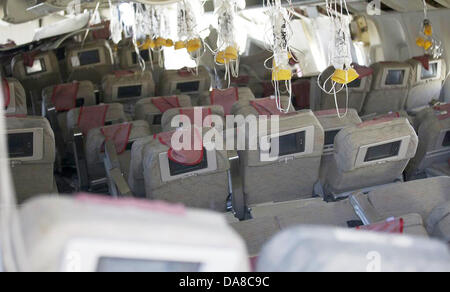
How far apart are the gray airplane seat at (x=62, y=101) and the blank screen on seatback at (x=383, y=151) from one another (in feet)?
13.2

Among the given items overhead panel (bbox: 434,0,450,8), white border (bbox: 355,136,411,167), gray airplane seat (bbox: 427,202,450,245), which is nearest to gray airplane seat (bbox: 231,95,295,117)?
white border (bbox: 355,136,411,167)

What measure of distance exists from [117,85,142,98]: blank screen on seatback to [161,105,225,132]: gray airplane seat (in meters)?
1.98

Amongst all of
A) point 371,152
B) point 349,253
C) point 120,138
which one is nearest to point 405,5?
point 371,152

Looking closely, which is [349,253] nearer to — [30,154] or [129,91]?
[30,154]

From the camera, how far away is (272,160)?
377 centimetres

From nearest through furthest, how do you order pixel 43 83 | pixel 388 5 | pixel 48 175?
pixel 48 175 → pixel 388 5 → pixel 43 83

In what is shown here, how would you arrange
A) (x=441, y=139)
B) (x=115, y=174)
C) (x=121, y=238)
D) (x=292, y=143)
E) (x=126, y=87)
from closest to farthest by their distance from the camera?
(x=121, y=238), (x=292, y=143), (x=115, y=174), (x=441, y=139), (x=126, y=87)

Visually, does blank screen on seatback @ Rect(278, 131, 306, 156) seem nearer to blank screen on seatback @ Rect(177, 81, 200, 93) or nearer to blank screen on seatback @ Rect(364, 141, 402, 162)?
blank screen on seatback @ Rect(364, 141, 402, 162)

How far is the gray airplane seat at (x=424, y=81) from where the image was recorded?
7.50 meters

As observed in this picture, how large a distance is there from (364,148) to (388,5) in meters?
5.51

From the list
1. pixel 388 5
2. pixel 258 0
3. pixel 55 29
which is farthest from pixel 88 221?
pixel 55 29

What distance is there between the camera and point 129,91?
7125 mm

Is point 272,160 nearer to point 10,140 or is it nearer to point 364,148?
point 364,148

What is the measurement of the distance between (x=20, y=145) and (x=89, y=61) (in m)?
6.13
